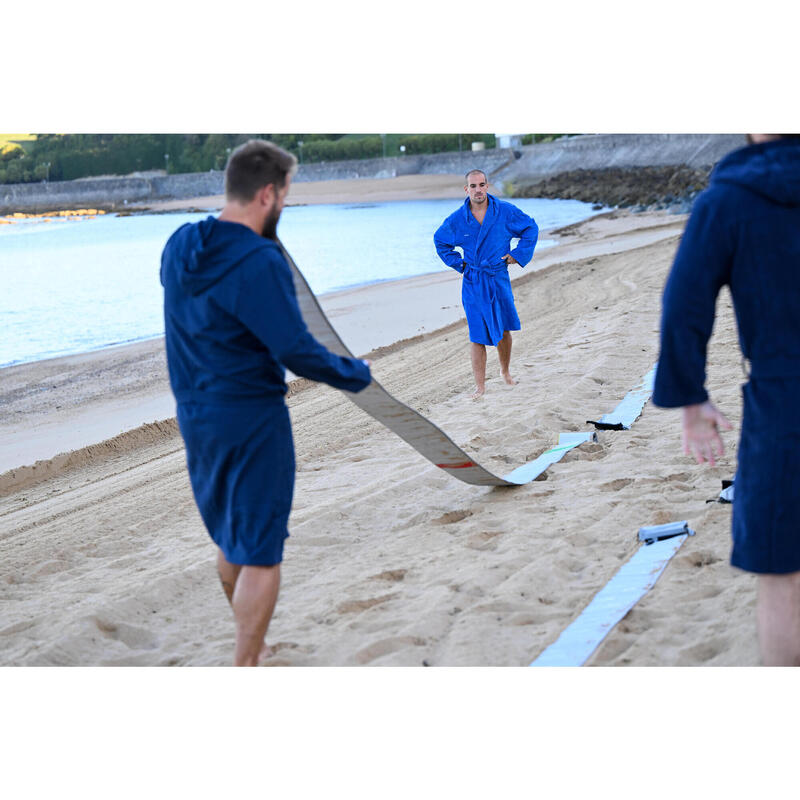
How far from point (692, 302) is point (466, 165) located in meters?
52.1

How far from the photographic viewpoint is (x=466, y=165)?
172 feet

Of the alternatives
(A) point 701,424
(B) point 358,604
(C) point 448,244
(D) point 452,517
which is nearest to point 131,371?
(C) point 448,244

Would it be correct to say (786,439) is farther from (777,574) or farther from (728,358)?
(728,358)

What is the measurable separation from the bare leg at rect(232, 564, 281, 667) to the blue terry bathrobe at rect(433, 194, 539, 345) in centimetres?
486

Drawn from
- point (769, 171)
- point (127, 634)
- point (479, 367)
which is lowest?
point (127, 634)

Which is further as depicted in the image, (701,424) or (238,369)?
(238,369)

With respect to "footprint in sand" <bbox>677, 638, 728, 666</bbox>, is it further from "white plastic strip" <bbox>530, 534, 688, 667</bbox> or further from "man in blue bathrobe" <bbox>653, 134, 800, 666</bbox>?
"man in blue bathrobe" <bbox>653, 134, 800, 666</bbox>

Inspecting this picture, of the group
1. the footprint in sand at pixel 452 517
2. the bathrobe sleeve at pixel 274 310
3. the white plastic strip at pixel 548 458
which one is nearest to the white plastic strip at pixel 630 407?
the white plastic strip at pixel 548 458

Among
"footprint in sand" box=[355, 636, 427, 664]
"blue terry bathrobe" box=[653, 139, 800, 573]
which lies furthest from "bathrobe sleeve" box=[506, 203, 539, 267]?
"blue terry bathrobe" box=[653, 139, 800, 573]

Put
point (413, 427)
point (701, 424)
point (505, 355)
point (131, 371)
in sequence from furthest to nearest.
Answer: point (131, 371) < point (505, 355) < point (413, 427) < point (701, 424)

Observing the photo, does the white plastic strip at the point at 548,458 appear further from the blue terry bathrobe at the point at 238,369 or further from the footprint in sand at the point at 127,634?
the blue terry bathrobe at the point at 238,369

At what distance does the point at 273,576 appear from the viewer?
2725 mm

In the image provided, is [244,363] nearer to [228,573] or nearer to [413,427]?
[228,573]

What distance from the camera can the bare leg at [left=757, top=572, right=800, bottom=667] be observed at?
2264mm
